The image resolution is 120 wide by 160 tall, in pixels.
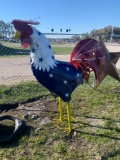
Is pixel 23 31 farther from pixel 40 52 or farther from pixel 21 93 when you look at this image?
pixel 21 93

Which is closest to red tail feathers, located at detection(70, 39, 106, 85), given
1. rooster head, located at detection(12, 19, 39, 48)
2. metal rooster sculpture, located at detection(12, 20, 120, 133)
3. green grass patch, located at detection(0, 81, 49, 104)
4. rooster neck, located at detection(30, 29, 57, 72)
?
metal rooster sculpture, located at detection(12, 20, 120, 133)

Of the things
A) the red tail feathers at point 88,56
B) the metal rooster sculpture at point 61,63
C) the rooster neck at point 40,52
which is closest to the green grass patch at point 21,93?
the metal rooster sculpture at point 61,63

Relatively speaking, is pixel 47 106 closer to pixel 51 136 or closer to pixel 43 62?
pixel 51 136

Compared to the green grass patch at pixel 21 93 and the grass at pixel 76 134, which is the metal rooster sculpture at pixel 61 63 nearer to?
the grass at pixel 76 134

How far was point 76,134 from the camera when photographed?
13.7 feet

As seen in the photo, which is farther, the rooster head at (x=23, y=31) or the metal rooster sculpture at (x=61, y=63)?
the metal rooster sculpture at (x=61, y=63)

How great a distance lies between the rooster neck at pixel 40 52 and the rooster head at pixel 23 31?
75 millimetres

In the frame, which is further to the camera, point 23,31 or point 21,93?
point 21,93

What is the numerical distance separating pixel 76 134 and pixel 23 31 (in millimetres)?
1950

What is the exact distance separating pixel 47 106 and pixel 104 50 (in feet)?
6.15

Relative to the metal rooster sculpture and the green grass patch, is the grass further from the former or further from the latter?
the metal rooster sculpture

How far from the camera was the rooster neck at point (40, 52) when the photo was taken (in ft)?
12.0

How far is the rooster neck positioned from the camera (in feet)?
12.0

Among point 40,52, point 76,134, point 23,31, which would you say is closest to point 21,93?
point 76,134
